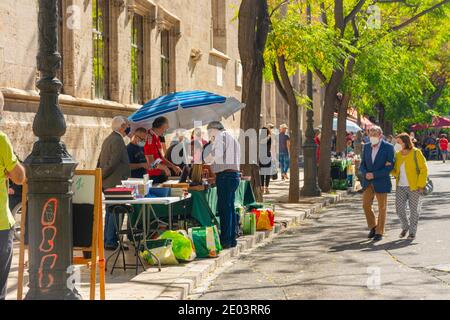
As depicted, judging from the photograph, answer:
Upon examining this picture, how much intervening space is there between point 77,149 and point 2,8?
12.2 ft

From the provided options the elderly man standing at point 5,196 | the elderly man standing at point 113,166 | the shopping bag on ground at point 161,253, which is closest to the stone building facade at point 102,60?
the elderly man standing at point 113,166

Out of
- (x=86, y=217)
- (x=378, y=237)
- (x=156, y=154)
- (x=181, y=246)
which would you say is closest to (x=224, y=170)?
(x=181, y=246)

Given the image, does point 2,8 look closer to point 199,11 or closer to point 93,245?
point 93,245

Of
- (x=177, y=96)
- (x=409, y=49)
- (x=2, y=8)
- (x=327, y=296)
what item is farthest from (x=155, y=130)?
(x=409, y=49)

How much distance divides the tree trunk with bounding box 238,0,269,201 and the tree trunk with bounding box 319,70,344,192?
23.3 feet

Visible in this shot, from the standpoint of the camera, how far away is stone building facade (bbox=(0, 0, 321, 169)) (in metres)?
14.4

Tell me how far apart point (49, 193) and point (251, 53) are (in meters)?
10.6

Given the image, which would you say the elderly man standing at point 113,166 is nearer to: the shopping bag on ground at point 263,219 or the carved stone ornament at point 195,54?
the shopping bag on ground at point 263,219

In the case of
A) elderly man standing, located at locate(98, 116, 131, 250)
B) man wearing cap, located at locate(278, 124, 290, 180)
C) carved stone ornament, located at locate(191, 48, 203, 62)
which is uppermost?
carved stone ornament, located at locate(191, 48, 203, 62)

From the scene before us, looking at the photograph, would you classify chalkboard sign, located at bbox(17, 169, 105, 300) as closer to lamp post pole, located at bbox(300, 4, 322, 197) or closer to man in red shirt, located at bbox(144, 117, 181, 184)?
man in red shirt, located at bbox(144, 117, 181, 184)

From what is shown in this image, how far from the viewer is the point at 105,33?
19.6m

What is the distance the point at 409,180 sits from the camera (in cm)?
1377

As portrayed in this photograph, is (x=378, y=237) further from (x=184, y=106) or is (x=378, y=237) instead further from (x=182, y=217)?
(x=184, y=106)

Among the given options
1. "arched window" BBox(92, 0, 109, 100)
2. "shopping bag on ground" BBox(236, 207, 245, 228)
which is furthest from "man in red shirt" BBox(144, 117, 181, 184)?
"arched window" BBox(92, 0, 109, 100)
